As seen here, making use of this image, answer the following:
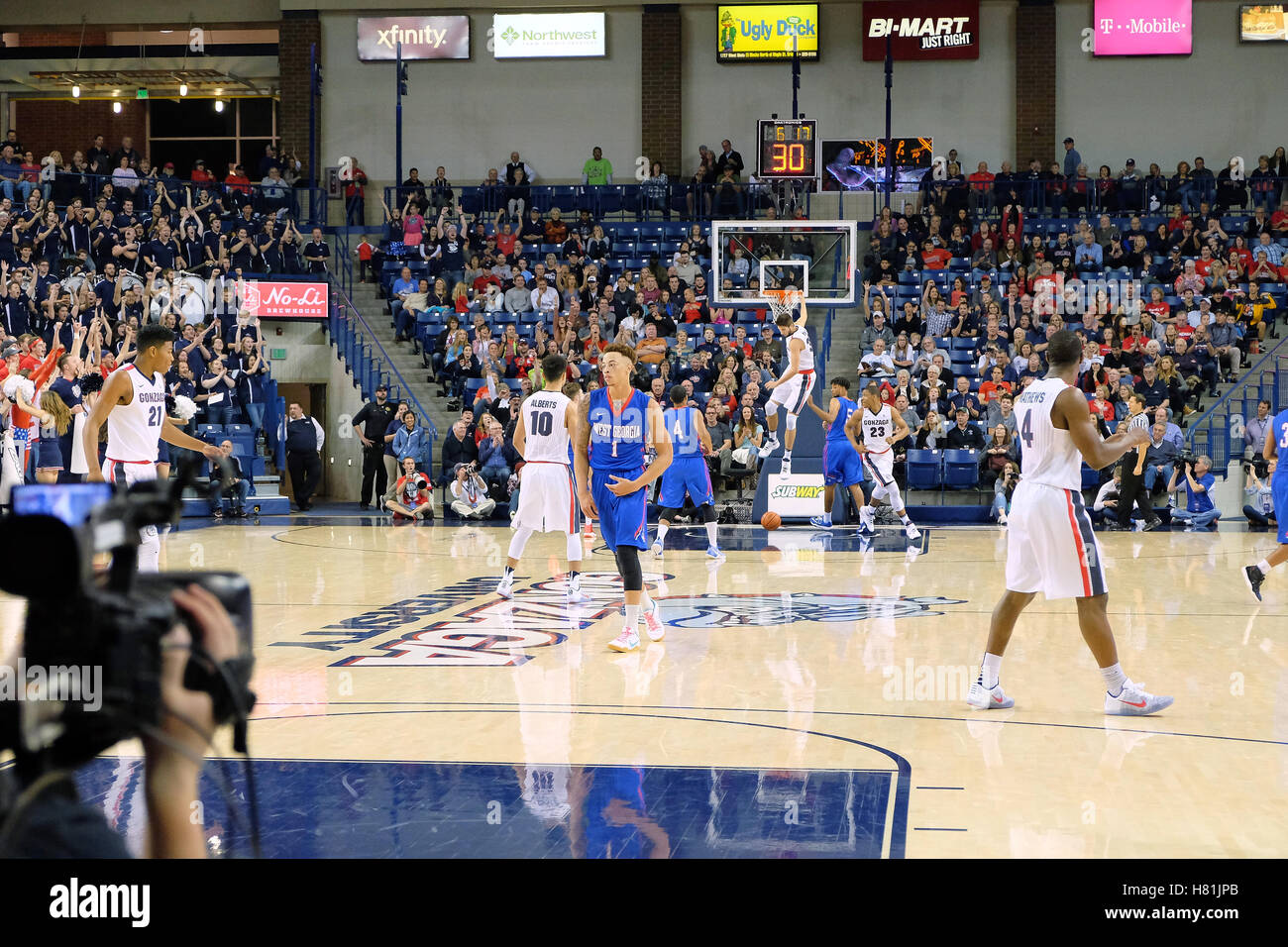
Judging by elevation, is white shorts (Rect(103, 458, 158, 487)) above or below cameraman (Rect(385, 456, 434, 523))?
above

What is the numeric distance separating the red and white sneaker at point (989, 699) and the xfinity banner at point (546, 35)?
22357 mm

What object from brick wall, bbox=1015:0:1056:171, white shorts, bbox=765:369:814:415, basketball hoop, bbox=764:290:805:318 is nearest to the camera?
white shorts, bbox=765:369:814:415

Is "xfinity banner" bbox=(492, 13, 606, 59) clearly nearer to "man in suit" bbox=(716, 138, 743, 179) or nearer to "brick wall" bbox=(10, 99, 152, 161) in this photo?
"man in suit" bbox=(716, 138, 743, 179)

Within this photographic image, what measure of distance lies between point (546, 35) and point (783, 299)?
10.9 meters

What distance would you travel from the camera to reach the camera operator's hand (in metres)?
1.66

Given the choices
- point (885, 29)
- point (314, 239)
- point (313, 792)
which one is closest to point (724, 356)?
point (314, 239)

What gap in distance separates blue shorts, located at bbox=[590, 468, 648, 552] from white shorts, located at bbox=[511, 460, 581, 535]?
1.95 metres

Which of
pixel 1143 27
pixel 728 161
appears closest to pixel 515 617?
pixel 728 161

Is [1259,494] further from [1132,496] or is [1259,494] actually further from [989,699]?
[989,699]

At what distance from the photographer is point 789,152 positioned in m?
20.4

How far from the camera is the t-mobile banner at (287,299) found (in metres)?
21.9

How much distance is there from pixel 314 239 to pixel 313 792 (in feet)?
64.9

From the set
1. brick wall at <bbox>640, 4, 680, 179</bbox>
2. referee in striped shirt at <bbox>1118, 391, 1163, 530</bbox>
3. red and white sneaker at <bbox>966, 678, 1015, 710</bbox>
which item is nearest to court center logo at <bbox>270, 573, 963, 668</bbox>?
red and white sneaker at <bbox>966, 678, 1015, 710</bbox>

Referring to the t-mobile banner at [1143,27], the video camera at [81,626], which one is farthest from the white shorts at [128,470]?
the t-mobile banner at [1143,27]
